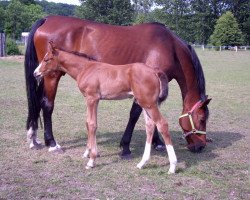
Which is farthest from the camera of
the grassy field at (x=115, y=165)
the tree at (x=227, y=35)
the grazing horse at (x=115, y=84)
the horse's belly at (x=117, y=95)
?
the tree at (x=227, y=35)

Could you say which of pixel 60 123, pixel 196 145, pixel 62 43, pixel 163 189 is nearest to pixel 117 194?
pixel 163 189

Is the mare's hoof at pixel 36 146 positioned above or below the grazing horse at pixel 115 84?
below

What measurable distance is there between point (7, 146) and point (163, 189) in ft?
10.00

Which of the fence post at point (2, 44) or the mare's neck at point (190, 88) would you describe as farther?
the fence post at point (2, 44)

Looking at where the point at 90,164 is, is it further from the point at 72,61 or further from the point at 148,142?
the point at 72,61

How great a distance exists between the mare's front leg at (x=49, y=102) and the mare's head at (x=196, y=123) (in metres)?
2.17

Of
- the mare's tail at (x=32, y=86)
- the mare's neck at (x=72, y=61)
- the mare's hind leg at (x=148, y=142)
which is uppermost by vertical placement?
the mare's neck at (x=72, y=61)

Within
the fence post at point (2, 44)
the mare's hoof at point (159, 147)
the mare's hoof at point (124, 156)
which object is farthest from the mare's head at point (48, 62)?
the fence post at point (2, 44)

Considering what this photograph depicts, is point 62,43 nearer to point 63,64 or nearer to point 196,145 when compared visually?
point 63,64

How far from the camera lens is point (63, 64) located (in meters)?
5.33

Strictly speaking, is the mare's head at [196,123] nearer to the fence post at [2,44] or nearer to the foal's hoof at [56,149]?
the foal's hoof at [56,149]

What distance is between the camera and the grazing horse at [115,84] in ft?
15.8

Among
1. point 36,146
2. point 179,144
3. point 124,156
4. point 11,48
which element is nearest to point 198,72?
point 179,144

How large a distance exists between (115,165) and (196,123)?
1554mm
